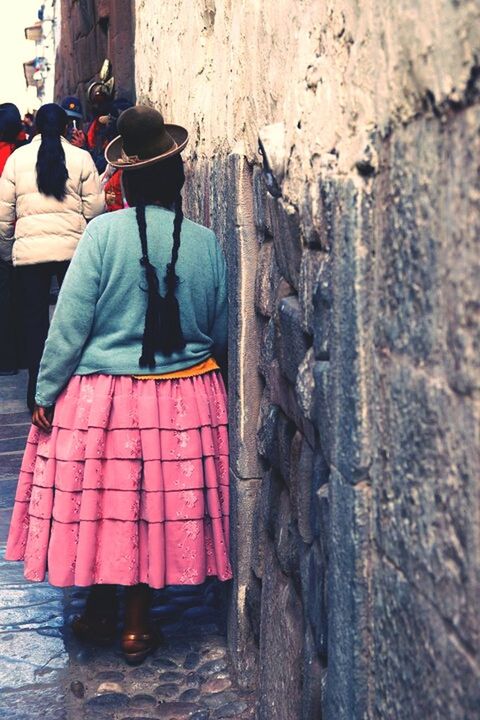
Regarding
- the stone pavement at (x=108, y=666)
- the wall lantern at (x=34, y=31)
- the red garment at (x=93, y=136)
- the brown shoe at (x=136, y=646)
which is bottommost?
the stone pavement at (x=108, y=666)

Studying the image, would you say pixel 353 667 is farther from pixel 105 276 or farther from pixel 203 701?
pixel 105 276

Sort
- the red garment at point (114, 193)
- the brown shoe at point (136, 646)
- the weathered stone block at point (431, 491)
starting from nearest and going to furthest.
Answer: the weathered stone block at point (431, 491) → the brown shoe at point (136, 646) → the red garment at point (114, 193)

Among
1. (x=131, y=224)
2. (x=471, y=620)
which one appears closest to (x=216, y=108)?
(x=131, y=224)

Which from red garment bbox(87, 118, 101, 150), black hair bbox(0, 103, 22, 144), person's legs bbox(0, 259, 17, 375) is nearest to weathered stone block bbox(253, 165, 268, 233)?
person's legs bbox(0, 259, 17, 375)

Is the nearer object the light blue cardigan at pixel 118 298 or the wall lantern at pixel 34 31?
the light blue cardigan at pixel 118 298

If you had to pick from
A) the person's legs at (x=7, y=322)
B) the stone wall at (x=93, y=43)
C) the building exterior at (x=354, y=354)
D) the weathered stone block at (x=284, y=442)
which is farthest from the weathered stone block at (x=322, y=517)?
the stone wall at (x=93, y=43)

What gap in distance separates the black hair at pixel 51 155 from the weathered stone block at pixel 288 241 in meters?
3.51

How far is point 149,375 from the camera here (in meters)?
3.66

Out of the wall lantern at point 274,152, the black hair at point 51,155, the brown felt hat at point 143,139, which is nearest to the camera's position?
the wall lantern at point 274,152

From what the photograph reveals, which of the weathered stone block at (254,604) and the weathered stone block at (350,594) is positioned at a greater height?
the weathered stone block at (350,594)

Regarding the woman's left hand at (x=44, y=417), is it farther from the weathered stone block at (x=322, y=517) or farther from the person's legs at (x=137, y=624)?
the weathered stone block at (x=322, y=517)

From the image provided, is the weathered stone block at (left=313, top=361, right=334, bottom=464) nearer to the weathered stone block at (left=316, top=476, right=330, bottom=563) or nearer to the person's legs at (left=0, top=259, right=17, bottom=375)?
the weathered stone block at (left=316, top=476, right=330, bottom=563)

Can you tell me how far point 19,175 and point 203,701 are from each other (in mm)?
3710

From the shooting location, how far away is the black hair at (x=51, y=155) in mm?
6371
